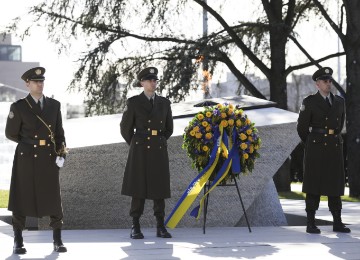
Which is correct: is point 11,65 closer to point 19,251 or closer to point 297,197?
point 297,197

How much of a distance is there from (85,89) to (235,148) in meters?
10.3

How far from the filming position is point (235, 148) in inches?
Answer: 367

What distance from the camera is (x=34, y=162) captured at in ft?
24.8

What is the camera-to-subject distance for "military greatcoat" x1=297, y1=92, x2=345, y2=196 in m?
8.92

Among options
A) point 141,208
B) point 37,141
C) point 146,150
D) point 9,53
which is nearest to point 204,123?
point 146,150

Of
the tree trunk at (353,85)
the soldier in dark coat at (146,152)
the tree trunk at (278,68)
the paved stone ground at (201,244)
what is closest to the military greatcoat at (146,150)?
the soldier in dark coat at (146,152)

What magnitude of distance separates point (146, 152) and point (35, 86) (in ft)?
5.13

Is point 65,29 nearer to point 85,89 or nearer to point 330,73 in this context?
point 85,89

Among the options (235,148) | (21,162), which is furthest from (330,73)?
(21,162)

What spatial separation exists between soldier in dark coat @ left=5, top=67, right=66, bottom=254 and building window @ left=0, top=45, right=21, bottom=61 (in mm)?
68940

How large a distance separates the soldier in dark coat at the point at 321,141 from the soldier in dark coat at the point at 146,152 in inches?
60.1

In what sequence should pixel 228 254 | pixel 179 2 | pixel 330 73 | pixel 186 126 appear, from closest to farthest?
pixel 228 254 < pixel 330 73 < pixel 186 126 < pixel 179 2

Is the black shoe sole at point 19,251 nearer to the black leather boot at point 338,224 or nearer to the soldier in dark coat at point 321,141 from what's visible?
the soldier in dark coat at point 321,141

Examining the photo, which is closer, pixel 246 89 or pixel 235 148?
pixel 235 148
